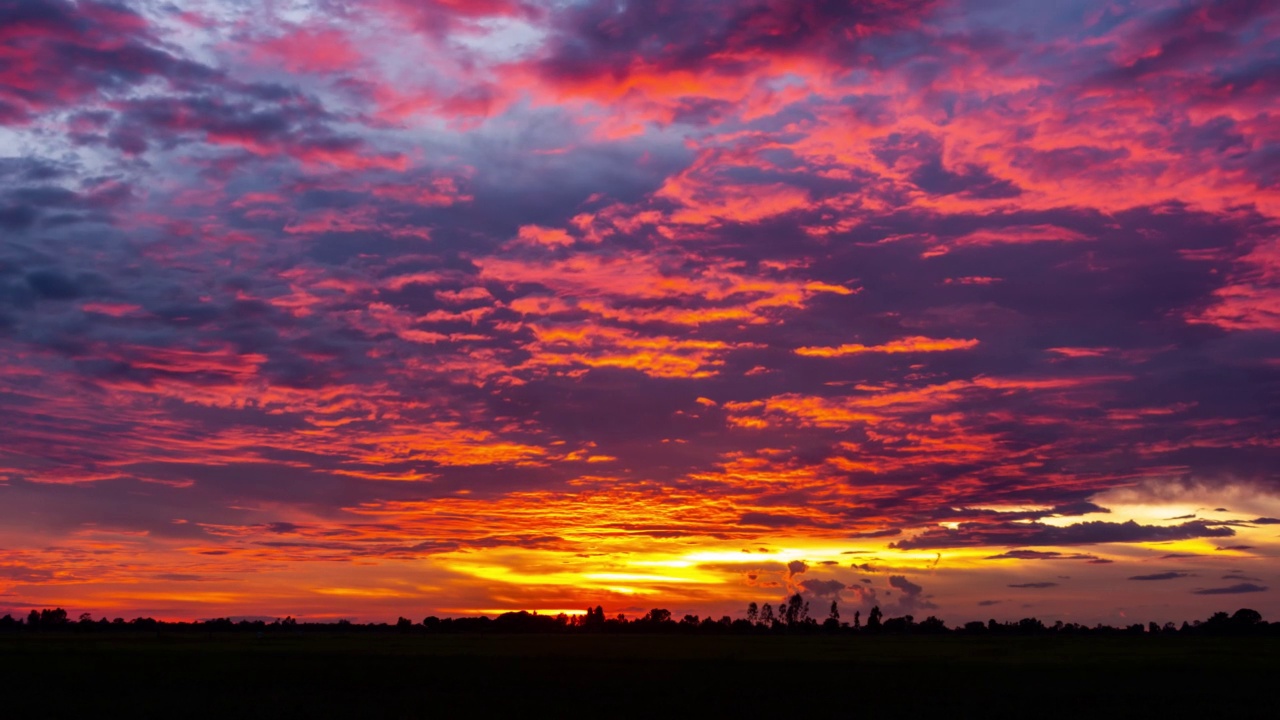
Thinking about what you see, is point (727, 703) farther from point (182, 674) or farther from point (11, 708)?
point (182, 674)

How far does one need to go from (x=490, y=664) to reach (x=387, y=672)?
1407cm

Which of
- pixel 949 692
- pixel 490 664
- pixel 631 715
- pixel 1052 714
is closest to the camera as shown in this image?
pixel 631 715

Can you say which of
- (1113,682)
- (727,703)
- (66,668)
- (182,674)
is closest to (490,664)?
(182,674)

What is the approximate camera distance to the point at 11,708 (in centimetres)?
4912

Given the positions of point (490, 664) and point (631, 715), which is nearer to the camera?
point (631, 715)

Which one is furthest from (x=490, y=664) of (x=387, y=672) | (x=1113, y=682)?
(x=1113, y=682)

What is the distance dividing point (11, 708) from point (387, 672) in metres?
32.2

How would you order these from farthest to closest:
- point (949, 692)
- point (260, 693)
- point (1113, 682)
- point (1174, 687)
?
point (1113, 682) < point (1174, 687) < point (949, 692) < point (260, 693)

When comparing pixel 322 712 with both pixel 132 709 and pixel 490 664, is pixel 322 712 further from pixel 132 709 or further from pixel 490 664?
pixel 490 664

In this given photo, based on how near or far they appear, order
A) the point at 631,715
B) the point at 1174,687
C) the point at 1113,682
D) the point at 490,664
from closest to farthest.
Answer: the point at 631,715 → the point at 1174,687 → the point at 1113,682 → the point at 490,664

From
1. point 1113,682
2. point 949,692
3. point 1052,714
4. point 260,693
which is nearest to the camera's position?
point 1052,714

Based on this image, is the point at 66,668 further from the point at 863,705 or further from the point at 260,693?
the point at 863,705

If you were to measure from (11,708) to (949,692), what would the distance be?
51589 millimetres

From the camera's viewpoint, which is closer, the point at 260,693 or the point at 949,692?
the point at 260,693
